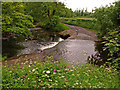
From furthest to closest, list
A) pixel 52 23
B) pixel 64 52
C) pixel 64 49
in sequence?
pixel 52 23
pixel 64 49
pixel 64 52

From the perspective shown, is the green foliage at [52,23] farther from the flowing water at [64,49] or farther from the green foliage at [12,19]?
the green foliage at [12,19]

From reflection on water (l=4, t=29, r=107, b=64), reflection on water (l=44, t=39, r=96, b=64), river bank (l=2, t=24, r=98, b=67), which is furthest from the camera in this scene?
reflection on water (l=4, t=29, r=107, b=64)

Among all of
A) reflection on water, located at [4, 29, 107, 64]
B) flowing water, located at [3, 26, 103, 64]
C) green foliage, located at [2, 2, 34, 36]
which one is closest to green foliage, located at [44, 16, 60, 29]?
flowing water, located at [3, 26, 103, 64]

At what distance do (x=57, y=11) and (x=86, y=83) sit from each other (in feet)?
94.8

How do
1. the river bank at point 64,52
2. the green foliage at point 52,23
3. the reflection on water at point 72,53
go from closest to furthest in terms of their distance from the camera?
the reflection on water at point 72,53, the river bank at point 64,52, the green foliage at point 52,23

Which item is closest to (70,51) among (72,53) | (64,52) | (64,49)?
(72,53)

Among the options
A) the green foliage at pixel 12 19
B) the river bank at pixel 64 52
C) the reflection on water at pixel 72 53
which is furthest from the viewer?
the river bank at pixel 64 52

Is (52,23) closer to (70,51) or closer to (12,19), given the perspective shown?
(70,51)

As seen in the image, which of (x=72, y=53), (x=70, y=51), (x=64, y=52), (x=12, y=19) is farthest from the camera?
(x=70, y=51)

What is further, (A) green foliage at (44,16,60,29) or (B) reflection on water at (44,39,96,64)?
(A) green foliage at (44,16,60,29)

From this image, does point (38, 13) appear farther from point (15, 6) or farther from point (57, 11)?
point (15, 6)

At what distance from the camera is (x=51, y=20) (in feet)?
105

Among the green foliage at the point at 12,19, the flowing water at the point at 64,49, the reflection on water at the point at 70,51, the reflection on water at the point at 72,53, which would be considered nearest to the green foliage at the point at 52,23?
the flowing water at the point at 64,49

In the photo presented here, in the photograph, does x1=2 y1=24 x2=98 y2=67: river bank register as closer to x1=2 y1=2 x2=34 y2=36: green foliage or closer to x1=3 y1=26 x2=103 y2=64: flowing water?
x1=3 y1=26 x2=103 y2=64: flowing water
